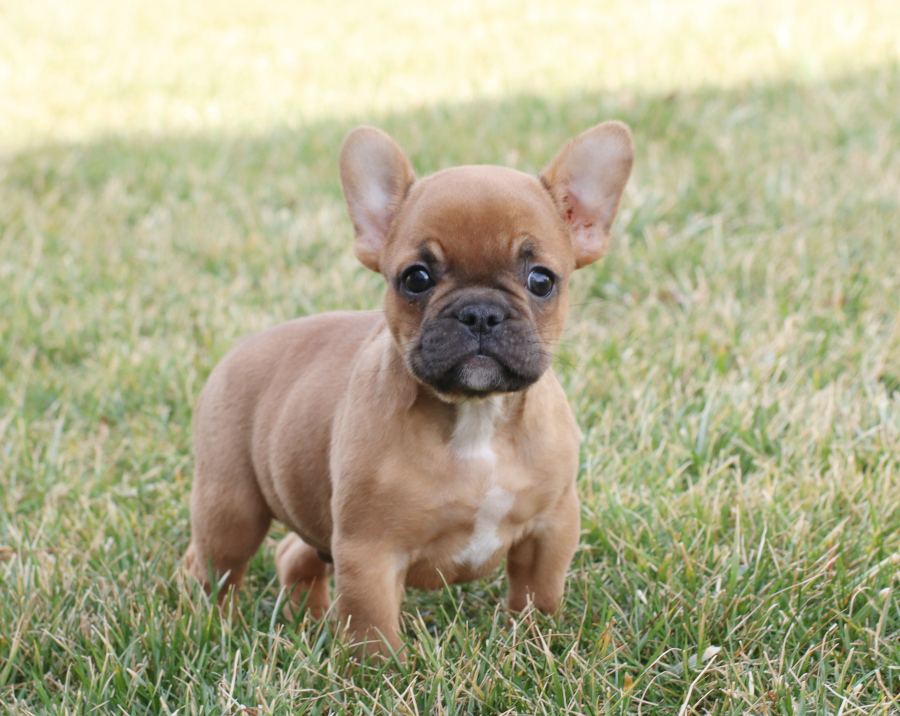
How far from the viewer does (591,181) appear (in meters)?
3.02

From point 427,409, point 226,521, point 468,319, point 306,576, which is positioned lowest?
point 306,576

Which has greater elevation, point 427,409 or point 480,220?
point 480,220

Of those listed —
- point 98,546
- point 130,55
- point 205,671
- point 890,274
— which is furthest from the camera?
point 130,55

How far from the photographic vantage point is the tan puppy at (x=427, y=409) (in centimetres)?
262

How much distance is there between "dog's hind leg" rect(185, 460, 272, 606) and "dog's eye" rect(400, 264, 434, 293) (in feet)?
3.04

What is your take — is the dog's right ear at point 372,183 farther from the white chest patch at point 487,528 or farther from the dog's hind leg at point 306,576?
the dog's hind leg at point 306,576

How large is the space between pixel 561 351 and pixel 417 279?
6.40 feet

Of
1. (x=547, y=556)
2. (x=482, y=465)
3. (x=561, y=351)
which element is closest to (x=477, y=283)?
(x=482, y=465)

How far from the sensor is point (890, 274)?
16.8 ft

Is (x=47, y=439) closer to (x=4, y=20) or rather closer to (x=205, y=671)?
(x=205, y=671)

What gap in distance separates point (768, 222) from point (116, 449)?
12.4ft

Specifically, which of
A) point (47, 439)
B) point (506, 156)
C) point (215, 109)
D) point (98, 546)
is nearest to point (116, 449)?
point (47, 439)

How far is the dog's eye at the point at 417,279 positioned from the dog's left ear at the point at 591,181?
1.73ft

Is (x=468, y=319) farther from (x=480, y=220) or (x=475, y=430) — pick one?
(x=475, y=430)
